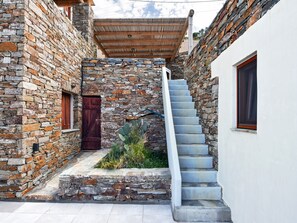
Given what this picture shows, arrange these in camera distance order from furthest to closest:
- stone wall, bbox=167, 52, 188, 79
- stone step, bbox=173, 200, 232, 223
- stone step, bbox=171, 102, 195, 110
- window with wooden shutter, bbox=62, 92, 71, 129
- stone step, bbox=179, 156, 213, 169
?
stone wall, bbox=167, 52, 188, 79
window with wooden shutter, bbox=62, 92, 71, 129
stone step, bbox=171, 102, 195, 110
stone step, bbox=179, 156, 213, 169
stone step, bbox=173, 200, 232, 223

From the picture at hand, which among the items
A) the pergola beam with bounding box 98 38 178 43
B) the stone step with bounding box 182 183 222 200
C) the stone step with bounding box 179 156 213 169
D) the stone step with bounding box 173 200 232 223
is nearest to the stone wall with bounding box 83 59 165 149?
the pergola beam with bounding box 98 38 178 43

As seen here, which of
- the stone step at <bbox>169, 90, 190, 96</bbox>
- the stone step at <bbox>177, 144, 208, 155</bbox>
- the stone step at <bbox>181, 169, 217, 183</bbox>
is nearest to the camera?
the stone step at <bbox>181, 169, 217, 183</bbox>

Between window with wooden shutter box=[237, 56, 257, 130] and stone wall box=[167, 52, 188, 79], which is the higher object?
stone wall box=[167, 52, 188, 79]

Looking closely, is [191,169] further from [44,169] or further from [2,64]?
[2,64]

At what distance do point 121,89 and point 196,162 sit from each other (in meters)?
3.49

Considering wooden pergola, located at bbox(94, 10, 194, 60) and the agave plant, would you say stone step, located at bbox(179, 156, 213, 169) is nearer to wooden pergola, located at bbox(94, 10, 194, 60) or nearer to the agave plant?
the agave plant

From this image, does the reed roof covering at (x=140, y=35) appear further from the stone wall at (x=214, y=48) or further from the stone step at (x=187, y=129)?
the stone step at (x=187, y=129)

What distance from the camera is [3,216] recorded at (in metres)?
2.64

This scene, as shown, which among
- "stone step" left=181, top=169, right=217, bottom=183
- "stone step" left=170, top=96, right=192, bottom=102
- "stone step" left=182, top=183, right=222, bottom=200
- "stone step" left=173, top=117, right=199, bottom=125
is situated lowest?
"stone step" left=182, top=183, right=222, bottom=200

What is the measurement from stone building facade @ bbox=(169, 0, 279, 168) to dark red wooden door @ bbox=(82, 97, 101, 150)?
3079mm

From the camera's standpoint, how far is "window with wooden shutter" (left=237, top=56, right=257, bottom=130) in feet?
7.11

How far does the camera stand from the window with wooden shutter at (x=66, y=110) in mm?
5039

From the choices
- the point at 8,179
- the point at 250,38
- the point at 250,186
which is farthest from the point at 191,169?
the point at 8,179

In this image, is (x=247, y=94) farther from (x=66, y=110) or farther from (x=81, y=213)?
(x=66, y=110)
